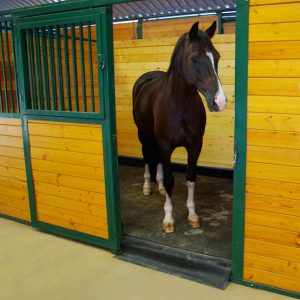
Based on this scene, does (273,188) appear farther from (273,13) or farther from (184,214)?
(184,214)

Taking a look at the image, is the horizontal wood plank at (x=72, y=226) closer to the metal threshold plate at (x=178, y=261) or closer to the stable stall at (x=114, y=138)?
the stable stall at (x=114, y=138)

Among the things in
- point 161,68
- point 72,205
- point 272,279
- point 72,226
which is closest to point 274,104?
point 272,279

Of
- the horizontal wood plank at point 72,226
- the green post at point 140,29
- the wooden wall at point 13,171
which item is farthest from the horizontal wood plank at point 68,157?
the green post at point 140,29

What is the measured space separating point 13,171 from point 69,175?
0.76 meters

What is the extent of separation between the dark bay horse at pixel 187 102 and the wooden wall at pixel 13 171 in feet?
4.23

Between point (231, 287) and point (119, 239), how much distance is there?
95 centimetres

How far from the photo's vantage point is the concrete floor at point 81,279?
7.21ft

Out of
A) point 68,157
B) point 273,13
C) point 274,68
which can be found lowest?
point 68,157

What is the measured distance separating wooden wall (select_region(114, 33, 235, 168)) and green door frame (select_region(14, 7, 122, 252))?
5.97 ft

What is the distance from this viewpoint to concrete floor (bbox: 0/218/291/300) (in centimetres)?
220

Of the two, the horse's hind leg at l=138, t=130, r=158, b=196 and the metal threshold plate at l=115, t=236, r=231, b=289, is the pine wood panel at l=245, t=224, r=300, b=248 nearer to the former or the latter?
the metal threshold plate at l=115, t=236, r=231, b=289

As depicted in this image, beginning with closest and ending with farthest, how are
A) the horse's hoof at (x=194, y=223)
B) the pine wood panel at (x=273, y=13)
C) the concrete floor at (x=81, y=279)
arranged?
1. the pine wood panel at (x=273, y=13)
2. the concrete floor at (x=81, y=279)
3. the horse's hoof at (x=194, y=223)

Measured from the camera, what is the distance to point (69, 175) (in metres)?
2.89

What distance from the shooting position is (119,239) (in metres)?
2.75
